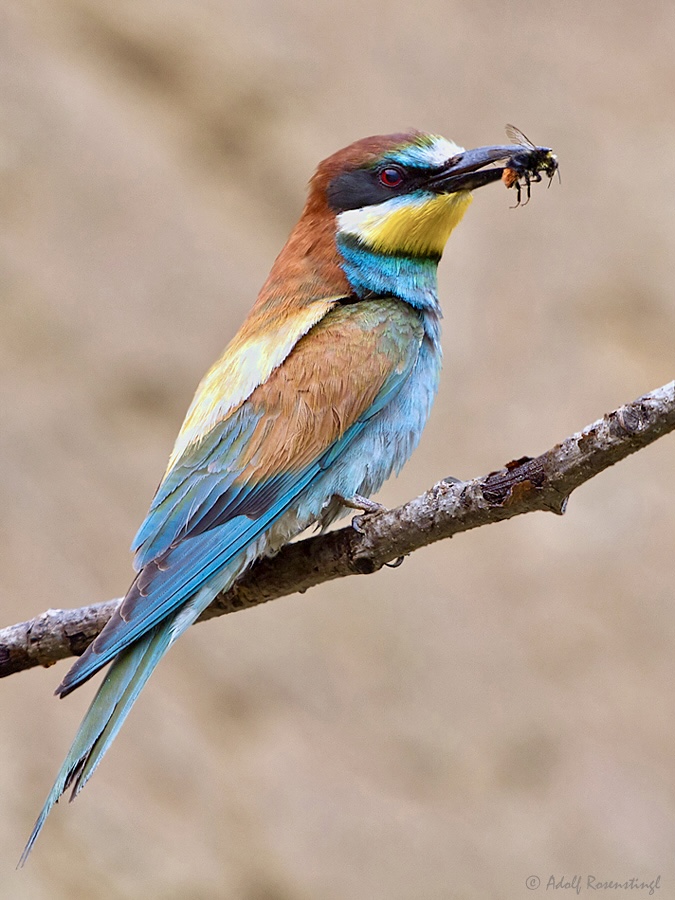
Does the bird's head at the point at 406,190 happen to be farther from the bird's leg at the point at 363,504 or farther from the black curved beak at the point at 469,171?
the bird's leg at the point at 363,504

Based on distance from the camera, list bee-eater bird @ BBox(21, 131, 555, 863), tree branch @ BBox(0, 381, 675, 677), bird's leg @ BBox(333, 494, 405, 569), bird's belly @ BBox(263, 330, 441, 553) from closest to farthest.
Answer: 1. tree branch @ BBox(0, 381, 675, 677)
2. bee-eater bird @ BBox(21, 131, 555, 863)
3. bird's leg @ BBox(333, 494, 405, 569)
4. bird's belly @ BBox(263, 330, 441, 553)

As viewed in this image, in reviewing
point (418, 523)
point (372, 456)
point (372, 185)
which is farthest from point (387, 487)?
point (418, 523)

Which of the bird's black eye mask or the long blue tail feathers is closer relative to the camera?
the long blue tail feathers

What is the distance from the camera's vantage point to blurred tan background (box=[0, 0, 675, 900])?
3.75 m

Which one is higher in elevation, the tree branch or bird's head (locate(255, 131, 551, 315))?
bird's head (locate(255, 131, 551, 315))

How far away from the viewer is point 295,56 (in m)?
4.42

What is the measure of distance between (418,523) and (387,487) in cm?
235

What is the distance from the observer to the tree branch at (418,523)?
5.14 ft

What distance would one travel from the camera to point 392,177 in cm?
248

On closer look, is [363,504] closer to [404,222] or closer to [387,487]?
[404,222]

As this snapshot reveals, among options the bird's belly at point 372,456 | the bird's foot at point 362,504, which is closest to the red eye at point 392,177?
the bird's belly at point 372,456

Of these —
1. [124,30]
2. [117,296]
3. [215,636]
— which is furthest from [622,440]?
[124,30]

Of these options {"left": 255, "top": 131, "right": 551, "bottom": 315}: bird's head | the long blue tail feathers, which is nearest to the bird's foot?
the long blue tail feathers

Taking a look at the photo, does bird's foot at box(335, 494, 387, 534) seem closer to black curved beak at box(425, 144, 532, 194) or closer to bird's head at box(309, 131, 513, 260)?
bird's head at box(309, 131, 513, 260)
